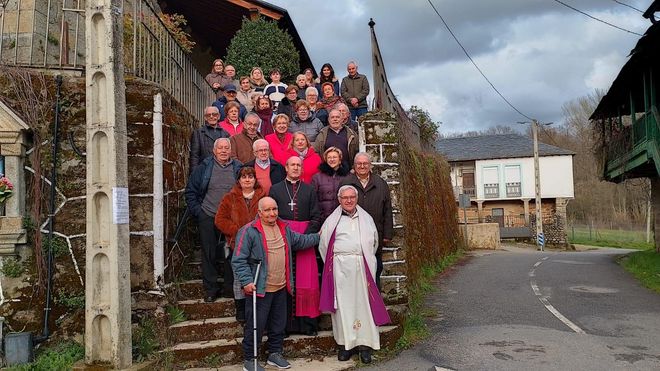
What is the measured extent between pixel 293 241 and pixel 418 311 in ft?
11.4

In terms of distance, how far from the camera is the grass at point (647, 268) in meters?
11.7

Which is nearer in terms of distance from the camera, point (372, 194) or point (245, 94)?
point (372, 194)

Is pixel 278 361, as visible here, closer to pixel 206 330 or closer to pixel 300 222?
pixel 206 330

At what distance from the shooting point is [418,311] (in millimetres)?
8195

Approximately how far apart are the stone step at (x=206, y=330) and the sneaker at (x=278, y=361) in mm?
452

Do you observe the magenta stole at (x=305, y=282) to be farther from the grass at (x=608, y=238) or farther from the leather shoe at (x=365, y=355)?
the grass at (x=608, y=238)

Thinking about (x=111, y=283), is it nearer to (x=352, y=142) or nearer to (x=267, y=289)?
(x=267, y=289)

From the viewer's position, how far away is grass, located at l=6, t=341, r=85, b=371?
16.1 ft

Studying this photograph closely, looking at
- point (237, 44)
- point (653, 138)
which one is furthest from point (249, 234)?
point (653, 138)

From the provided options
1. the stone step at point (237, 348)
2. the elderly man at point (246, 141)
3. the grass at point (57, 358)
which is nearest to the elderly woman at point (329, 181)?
the elderly man at point (246, 141)

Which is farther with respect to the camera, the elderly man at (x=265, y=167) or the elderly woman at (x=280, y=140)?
the elderly woman at (x=280, y=140)

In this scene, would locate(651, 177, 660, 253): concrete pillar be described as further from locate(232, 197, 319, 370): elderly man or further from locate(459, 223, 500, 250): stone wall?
locate(232, 197, 319, 370): elderly man

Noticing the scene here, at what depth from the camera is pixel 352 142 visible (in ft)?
22.5

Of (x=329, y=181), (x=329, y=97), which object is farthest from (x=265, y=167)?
(x=329, y=97)
